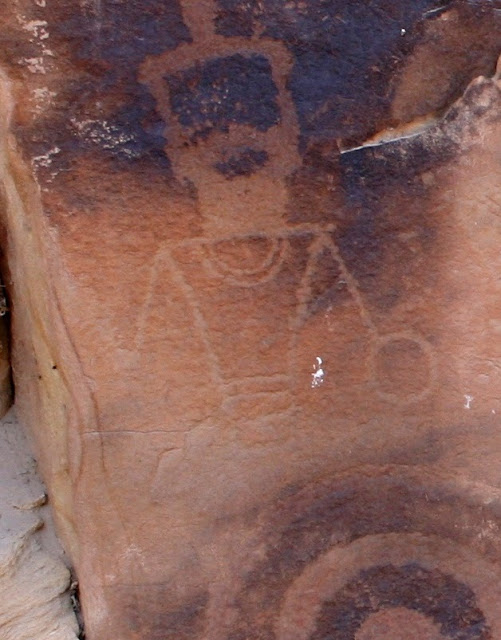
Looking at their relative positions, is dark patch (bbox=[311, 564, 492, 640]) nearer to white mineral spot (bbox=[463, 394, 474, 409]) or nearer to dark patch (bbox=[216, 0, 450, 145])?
white mineral spot (bbox=[463, 394, 474, 409])

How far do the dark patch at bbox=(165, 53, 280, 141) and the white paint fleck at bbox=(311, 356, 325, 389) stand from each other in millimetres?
361

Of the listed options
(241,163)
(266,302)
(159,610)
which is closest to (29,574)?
(159,610)

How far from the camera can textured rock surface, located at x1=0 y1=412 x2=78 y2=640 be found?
140 centimetres

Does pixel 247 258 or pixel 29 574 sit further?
pixel 29 574

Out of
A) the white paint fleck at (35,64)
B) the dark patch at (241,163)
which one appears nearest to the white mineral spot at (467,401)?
the dark patch at (241,163)

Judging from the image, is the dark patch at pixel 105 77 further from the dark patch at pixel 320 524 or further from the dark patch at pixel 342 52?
the dark patch at pixel 320 524

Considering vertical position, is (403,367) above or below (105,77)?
below

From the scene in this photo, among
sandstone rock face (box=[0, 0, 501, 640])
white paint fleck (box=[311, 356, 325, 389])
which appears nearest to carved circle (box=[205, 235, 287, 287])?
sandstone rock face (box=[0, 0, 501, 640])

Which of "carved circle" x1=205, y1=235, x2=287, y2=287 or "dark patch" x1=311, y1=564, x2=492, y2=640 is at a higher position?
"carved circle" x1=205, y1=235, x2=287, y2=287

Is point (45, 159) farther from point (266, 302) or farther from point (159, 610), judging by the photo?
point (159, 610)

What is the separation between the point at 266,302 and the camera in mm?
1299

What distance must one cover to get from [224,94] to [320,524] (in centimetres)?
67

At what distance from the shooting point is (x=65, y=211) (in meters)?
1.24

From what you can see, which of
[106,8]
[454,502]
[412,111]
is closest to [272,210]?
[412,111]
